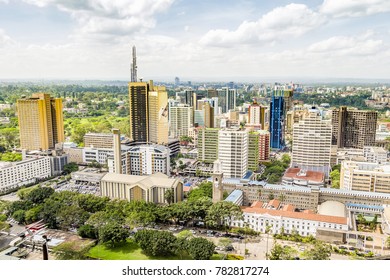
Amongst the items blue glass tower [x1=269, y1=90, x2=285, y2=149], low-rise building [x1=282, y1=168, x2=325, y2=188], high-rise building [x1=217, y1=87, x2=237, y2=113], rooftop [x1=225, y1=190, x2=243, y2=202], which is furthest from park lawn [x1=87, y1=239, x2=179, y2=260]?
high-rise building [x1=217, y1=87, x2=237, y2=113]

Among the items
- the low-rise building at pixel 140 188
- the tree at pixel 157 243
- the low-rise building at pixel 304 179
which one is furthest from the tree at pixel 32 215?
the low-rise building at pixel 304 179

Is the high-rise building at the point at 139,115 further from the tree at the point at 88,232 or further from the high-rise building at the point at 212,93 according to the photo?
the high-rise building at the point at 212,93

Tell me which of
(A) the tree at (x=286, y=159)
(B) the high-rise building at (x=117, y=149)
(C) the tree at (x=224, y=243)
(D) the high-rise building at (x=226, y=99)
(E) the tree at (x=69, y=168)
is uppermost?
(D) the high-rise building at (x=226, y=99)

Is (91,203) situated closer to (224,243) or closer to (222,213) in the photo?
(222,213)

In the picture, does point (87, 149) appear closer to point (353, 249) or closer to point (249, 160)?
point (249, 160)

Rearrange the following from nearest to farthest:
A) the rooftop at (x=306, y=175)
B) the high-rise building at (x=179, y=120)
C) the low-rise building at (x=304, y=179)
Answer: the low-rise building at (x=304, y=179) < the rooftop at (x=306, y=175) < the high-rise building at (x=179, y=120)

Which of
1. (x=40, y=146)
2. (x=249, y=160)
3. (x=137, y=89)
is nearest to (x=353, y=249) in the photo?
(x=249, y=160)
